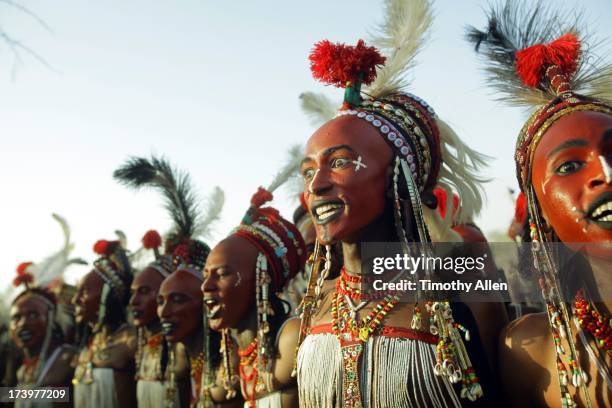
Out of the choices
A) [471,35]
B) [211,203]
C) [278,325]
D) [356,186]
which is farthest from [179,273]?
Answer: [471,35]

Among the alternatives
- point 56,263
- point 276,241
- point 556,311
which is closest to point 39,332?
point 56,263

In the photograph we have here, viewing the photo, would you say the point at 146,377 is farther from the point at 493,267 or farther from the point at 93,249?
the point at 493,267

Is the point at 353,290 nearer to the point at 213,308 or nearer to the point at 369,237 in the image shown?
the point at 369,237

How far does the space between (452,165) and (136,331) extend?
5685 mm

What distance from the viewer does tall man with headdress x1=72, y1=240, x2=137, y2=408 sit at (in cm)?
771

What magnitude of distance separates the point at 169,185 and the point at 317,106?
320cm

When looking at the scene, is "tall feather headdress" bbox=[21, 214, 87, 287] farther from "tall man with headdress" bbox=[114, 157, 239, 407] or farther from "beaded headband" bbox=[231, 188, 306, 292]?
"beaded headband" bbox=[231, 188, 306, 292]

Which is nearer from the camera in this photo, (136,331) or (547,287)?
(547,287)

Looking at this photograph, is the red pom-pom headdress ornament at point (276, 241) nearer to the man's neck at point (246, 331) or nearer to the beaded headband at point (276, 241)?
the beaded headband at point (276, 241)

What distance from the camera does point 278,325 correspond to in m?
4.77

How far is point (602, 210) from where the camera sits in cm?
234

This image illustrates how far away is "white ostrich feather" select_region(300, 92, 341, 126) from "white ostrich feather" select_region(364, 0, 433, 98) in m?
0.73

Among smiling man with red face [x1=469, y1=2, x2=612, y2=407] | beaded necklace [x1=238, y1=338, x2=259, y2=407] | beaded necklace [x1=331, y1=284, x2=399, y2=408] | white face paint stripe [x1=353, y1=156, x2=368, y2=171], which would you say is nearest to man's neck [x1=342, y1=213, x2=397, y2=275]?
beaded necklace [x1=331, y1=284, x2=399, y2=408]

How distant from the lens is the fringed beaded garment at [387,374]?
9.14 ft
